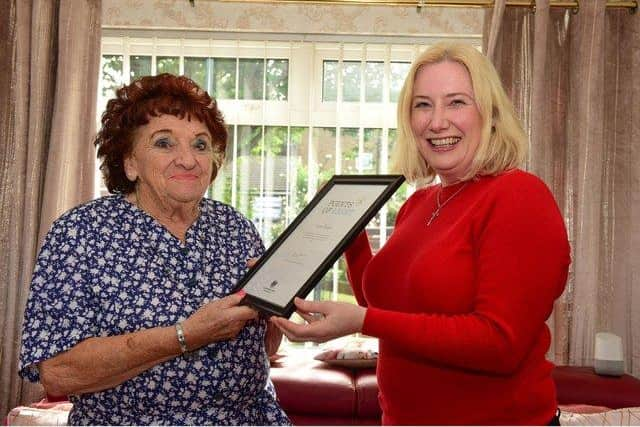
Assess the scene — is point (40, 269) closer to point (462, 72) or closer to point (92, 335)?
point (92, 335)

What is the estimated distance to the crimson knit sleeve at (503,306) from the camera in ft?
4.26

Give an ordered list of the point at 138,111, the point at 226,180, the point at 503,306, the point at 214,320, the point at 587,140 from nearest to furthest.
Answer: the point at 503,306 < the point at 214,320 < the point at 138,111 < the point at 587,140 < the point at 226,180

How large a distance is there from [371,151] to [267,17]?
1.03m

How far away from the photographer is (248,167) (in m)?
3.98

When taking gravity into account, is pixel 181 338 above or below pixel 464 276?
below

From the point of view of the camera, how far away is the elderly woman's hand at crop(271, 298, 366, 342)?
53.4 inches

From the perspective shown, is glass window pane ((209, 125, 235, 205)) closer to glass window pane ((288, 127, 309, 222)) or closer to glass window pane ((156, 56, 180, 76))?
glass window pane ((288, 127, 309, 222))

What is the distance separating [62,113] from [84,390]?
2.23 metres

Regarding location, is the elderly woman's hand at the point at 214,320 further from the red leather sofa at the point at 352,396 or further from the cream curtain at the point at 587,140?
the cream curtain at the point at 587,140

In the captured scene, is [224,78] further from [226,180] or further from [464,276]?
[464,276]

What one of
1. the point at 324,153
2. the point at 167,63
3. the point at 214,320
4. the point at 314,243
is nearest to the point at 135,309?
the point at 214,320

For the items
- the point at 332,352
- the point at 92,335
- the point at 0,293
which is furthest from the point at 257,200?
the point at 92,335

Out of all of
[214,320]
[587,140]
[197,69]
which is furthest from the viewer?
[197,69]

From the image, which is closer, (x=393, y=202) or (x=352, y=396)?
(x=352, y=396)
